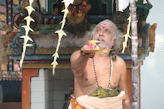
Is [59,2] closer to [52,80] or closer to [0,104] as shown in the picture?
[52,80]

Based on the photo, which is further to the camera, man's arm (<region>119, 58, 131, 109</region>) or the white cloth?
man's arm (<region>119, 58, 131, 109</region>)

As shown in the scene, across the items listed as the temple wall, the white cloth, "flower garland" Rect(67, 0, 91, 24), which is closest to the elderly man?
the white cloth

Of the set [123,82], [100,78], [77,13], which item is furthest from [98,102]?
[77,13]

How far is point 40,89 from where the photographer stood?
4.95 metres

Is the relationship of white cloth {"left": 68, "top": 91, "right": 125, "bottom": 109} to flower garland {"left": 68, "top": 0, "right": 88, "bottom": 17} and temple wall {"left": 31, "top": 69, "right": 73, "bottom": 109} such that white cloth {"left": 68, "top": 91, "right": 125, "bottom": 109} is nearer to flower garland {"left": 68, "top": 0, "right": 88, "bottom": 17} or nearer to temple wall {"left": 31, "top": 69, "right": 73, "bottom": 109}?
temple wall {"left": 31, "top": 69, "right": 73, "bottom": 109}

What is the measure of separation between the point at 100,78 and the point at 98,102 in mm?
294

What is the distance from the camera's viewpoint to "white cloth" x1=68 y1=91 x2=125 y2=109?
3.93 meters

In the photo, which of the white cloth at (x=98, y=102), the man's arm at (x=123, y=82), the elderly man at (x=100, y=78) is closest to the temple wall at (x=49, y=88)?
the elderly man at (x=100, y=78)

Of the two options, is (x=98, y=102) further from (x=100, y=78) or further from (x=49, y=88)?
(x=49, y=88)

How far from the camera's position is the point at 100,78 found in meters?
4.02

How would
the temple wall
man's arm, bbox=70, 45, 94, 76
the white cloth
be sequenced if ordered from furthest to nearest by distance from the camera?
the temple wall < the white cloth < man's arm, bbox=70, 45, 94, 76

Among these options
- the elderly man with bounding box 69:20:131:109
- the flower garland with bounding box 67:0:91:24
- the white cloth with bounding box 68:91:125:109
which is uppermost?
the flower garland with bounding box 67:0:91:24

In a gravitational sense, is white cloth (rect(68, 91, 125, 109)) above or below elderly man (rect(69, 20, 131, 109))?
below

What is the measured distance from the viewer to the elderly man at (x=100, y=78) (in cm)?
395
